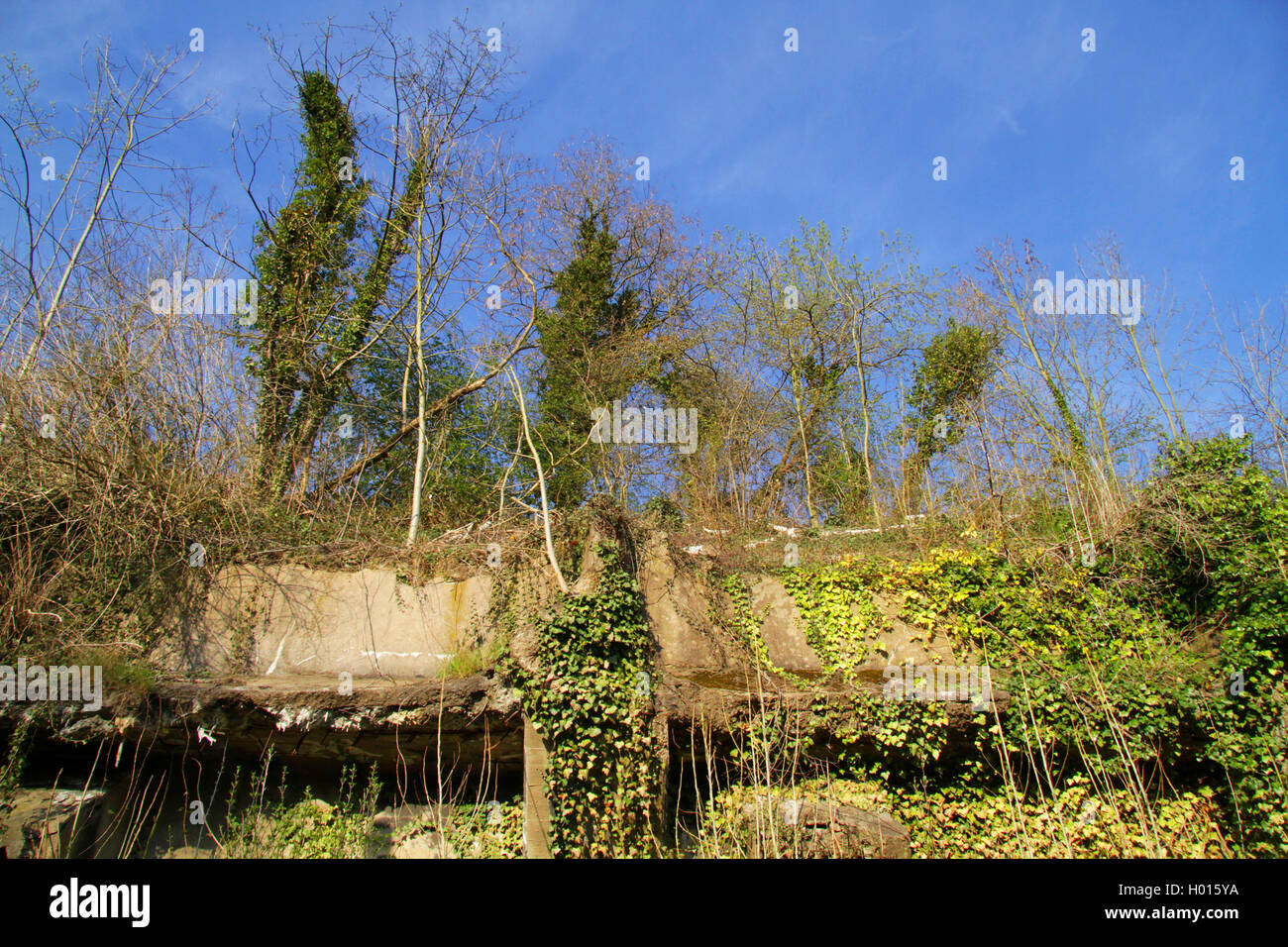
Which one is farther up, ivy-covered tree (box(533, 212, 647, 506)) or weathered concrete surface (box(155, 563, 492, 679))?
ivy-covered tree (box(533, 212, 647, 506))

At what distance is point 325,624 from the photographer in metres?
8.96

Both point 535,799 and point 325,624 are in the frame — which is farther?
point 325,624

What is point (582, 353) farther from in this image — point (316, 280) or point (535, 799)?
point (535, 799)

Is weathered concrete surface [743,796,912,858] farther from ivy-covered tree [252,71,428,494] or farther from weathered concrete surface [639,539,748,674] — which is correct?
ivy-covered tree [252,71,428,494]

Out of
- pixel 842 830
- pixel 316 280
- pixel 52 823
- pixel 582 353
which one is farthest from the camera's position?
pixel 582 353

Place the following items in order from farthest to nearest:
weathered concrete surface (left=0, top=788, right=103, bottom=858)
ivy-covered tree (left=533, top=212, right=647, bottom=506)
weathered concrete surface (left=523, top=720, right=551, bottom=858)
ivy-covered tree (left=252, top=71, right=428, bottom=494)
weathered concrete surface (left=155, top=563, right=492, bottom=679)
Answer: ivy-covered tree (left=533, top=212, right=647, bottom=506), ivy-covered tree (left=252, top=71, right=428, bottom=494), weathered concrete surface (left=155, top=563, right=492, bottom=679), weathered concrete surface (left=523, top=720, right=551, bottom=858), weathered concrete surface (left=0, top=788, right=103, bottom=858)

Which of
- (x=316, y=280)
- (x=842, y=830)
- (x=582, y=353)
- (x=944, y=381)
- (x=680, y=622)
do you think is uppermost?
(x=316, y=280)

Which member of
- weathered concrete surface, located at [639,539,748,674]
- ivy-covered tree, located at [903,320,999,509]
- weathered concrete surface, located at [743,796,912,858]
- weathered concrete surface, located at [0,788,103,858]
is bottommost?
weathered concrete surface, located at [743,796,912,858]

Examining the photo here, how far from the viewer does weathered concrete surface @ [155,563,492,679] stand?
341 inches

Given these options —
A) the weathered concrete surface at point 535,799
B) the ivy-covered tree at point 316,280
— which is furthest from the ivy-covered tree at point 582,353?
the weathered concrete surface at point 535,799

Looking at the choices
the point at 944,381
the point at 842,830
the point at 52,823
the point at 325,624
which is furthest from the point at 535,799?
the point at 944,381

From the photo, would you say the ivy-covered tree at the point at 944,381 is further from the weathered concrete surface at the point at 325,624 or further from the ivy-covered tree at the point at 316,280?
the ivy-covered tree at the point at 316,280

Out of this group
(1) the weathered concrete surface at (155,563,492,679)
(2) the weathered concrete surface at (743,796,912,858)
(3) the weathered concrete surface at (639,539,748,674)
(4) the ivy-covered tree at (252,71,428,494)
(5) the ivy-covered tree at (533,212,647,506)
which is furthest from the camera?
(5) the ivy-covered tree at (533,212,647,506)

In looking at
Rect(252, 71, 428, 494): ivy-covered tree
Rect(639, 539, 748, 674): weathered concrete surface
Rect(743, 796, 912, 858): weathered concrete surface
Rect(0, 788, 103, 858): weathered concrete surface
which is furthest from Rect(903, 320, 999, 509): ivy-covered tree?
Rect(0, 788, 103, 858): weathered concrete surface
